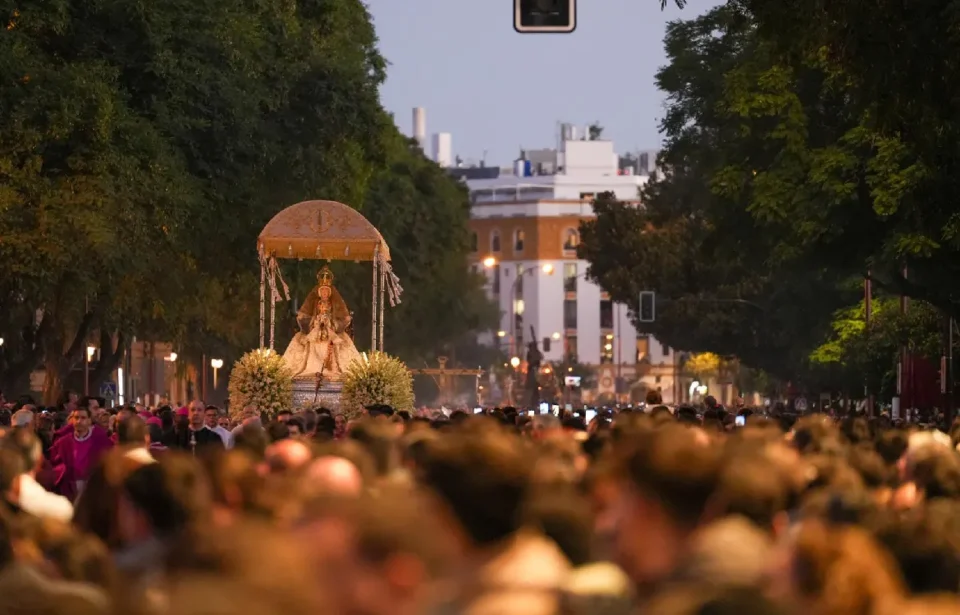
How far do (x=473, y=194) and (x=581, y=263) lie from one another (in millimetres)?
11143

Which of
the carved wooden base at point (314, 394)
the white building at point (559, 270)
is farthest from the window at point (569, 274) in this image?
the carved wooden base at point (314, 394)

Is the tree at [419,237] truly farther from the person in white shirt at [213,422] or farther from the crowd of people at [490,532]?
the crowd of people at [490,532]

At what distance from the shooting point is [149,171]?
40.2 meters

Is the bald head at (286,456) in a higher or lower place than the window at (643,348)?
lower

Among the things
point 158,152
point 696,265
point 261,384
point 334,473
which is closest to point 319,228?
point 261,384

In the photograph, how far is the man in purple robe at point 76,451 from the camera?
20.6m

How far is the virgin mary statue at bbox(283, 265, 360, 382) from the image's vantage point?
121 feet

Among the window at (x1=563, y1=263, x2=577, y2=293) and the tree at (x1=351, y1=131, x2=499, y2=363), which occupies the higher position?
the window at (x1=563, y1=263, x2=577, y2=293)

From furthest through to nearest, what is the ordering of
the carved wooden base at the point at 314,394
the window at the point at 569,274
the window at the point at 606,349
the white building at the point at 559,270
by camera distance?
the window at the point at 606,349 → the window at the point at 569,274 → the white building at the point at 559,270 → the carved wooden base at the point at 314,394

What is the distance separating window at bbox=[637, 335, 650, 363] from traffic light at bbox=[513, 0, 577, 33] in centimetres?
16833

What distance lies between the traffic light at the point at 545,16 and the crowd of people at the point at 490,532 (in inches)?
216

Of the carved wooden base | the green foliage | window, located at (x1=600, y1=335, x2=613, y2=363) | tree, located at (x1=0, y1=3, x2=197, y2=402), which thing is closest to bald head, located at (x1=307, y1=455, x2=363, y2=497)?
the carved wooden base

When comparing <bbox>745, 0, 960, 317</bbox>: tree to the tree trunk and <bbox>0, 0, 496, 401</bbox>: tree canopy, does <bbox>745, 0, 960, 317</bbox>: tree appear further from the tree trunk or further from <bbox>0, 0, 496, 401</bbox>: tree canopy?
the tree trunk

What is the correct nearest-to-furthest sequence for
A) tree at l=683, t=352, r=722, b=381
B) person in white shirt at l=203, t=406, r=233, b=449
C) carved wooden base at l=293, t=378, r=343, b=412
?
person in white shirt at l=203, t=406, r=233, b=449 → carved wooden base at l=293, t=378, r=343, b=412 → tree at l=683, t=352, r=722, b=381
